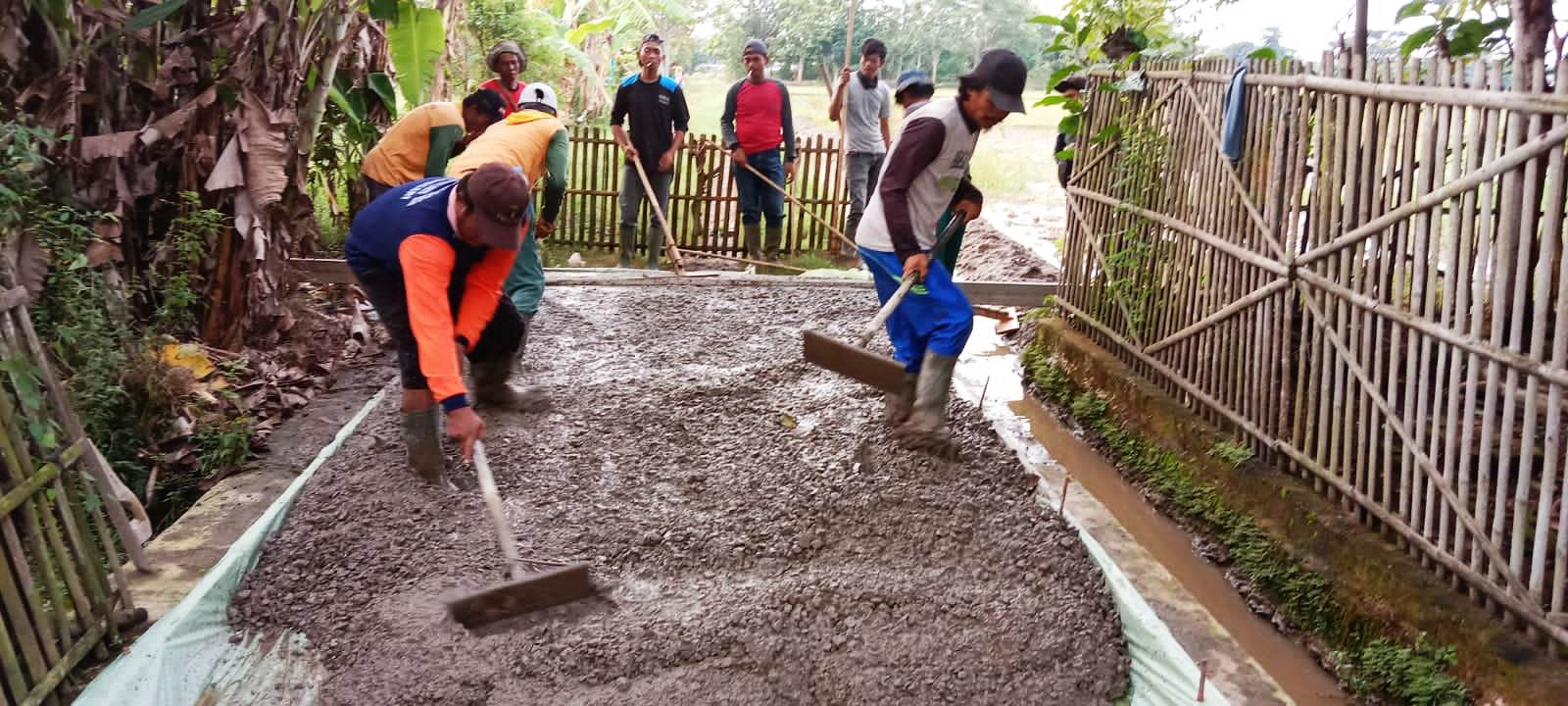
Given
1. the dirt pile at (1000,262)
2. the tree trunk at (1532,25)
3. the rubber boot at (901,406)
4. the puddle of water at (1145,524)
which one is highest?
the tree trunk at (1532,25)

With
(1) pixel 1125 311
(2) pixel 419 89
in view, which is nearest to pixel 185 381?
(2) pixel 419 89

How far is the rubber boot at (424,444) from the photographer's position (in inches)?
147

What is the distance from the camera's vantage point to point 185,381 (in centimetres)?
438

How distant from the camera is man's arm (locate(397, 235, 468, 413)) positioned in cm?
309

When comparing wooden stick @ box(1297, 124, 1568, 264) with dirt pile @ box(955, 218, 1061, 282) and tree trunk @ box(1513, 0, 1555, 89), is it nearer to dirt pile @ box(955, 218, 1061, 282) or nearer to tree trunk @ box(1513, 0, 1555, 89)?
tree trunk @ box(1513, 0, 1555, 89)

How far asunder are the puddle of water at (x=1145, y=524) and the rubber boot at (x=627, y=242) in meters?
2.67

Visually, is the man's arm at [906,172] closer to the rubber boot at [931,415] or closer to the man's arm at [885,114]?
the rubber boot at [931,415]

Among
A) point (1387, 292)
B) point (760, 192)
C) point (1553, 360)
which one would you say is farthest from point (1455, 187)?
point (760, 192)

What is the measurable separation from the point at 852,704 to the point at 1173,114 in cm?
324

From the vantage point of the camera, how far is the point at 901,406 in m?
4.44

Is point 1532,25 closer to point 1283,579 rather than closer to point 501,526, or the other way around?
point 1283,579

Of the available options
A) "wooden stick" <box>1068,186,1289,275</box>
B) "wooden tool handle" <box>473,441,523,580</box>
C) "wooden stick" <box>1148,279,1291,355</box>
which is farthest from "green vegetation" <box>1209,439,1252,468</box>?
"wooden tool handle" <box>473,441,523,580</box>

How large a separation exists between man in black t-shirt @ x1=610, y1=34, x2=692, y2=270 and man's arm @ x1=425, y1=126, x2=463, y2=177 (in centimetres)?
231

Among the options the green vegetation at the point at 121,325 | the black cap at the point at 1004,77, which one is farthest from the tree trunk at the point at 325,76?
the black cap at the point at 1004,77
